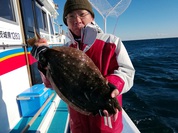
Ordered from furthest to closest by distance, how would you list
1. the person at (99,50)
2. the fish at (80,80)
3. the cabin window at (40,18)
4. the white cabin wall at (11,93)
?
the cabin window at (40,18)
the white cabin wall at (11,93)
the person at (99,50)
the fish at (80,80)

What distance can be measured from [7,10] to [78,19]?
7.96ft

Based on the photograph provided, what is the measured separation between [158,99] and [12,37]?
275 inches

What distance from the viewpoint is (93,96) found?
1.34 m

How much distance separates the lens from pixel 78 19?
178 cm

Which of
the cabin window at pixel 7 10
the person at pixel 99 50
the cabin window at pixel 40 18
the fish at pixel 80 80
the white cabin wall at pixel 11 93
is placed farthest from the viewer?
the cabin window at pixel 40 18

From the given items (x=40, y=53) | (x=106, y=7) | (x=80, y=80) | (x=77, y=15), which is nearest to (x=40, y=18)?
(x=106, y=7)

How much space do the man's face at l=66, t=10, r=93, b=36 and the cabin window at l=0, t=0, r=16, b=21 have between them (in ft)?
7.01

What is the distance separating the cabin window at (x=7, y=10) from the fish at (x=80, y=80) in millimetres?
2557

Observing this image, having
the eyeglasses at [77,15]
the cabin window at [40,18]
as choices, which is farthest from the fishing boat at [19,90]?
the cabin window at [40,18]

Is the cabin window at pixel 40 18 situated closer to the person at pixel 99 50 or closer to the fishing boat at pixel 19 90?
the fishing boat at pixel 19 90

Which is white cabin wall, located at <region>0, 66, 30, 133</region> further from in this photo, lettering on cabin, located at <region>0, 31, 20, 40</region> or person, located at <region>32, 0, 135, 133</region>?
person, located at <region>32, 0, 135, 133</region>

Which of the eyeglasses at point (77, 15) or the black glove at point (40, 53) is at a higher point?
the eyeglasses at point (77, 15)

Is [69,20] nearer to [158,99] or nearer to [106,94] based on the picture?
[106,94]

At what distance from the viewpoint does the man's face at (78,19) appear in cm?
178
